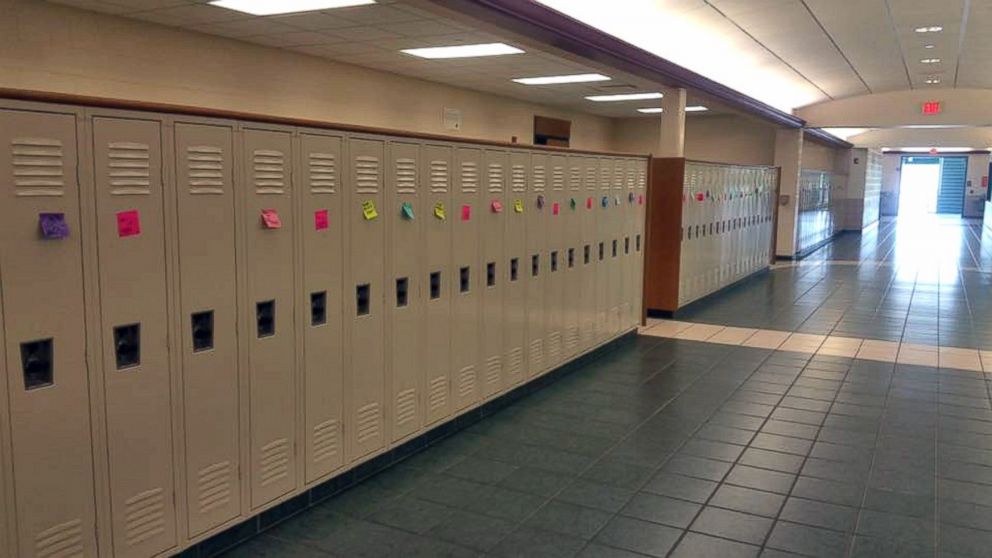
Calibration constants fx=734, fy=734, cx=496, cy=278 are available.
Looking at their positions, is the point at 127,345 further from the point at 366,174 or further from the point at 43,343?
the point at 366,174

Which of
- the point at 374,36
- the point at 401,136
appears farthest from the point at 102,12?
the point at 401,136

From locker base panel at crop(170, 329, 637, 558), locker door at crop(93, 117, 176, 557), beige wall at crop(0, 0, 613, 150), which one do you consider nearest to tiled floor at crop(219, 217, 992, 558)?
locker base panel at crop(170, 329, 637, 558)

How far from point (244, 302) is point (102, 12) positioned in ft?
16.7

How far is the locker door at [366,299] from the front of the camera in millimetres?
3768

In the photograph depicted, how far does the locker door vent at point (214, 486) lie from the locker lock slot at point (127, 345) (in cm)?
59

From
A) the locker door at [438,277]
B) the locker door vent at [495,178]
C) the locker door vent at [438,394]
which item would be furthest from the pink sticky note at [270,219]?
the locker door vent at [495,178]

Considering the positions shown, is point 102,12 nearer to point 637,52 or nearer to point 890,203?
point 637,52

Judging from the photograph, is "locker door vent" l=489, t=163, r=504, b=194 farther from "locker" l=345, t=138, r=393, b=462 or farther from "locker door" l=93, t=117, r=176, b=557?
"locker door" l=93, t=117, r=176, b=557

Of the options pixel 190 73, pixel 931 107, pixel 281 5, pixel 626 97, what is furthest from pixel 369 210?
pixel 931 107

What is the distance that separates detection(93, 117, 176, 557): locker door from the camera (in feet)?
8.63

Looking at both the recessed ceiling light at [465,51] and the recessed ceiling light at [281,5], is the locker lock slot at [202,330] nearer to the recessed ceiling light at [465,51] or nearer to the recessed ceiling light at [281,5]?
the recessed ceiling light at [281,5]

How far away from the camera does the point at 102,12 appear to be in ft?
22.2

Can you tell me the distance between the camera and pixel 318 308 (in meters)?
3.62

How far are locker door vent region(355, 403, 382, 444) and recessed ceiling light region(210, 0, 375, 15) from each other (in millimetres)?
3841
